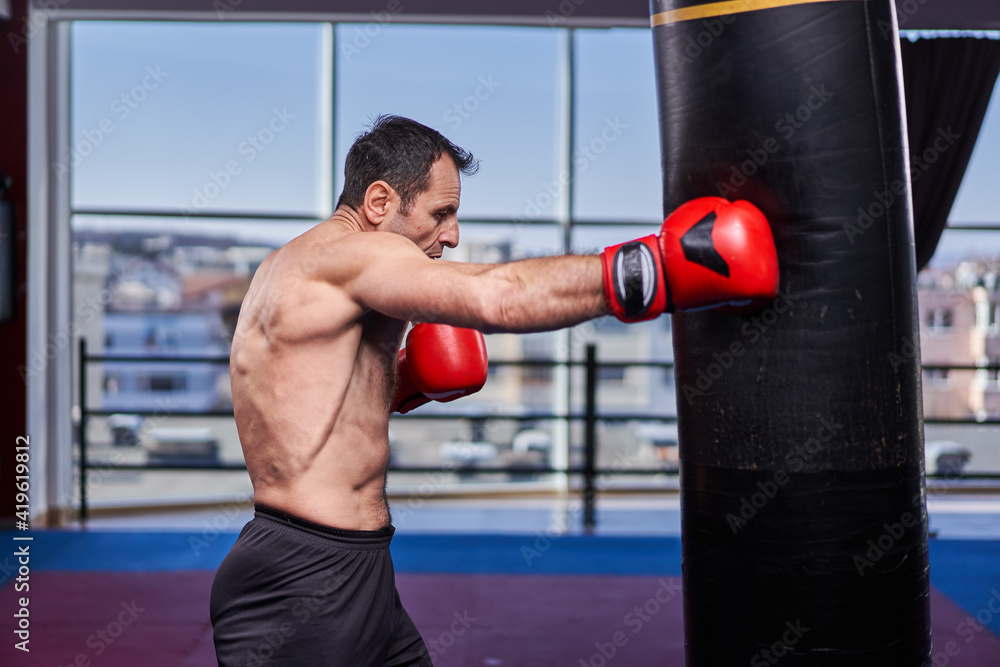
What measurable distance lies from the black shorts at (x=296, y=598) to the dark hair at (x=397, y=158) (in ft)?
1.95

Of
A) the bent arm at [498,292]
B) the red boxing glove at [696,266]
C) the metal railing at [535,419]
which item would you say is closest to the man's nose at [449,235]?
the bent arm at [498,292]

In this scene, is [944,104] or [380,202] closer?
[380,202]

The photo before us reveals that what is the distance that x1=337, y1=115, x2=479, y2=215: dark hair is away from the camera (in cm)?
144

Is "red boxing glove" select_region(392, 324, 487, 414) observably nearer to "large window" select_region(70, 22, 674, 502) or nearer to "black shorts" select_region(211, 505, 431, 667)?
"black shorts" select_region(211, 505, 431, 667)

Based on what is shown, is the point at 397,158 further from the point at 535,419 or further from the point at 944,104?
the point at 944,104

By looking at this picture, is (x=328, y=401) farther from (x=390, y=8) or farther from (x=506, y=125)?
(x=506, y=125)

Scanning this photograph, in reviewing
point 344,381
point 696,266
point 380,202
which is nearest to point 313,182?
point 380,202

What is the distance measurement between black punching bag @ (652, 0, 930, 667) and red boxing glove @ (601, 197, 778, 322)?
82 millimetres

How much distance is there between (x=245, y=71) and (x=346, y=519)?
416cm

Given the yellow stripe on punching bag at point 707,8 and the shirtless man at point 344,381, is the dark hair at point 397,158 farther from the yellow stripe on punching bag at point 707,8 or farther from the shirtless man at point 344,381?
the yellow stripe on punching bag at point 707,8

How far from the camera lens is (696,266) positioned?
44.2 inches

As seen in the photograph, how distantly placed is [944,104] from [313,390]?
3983 mm

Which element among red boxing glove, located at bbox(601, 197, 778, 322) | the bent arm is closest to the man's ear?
the bent arm

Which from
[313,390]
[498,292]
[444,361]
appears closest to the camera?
[498,292]
